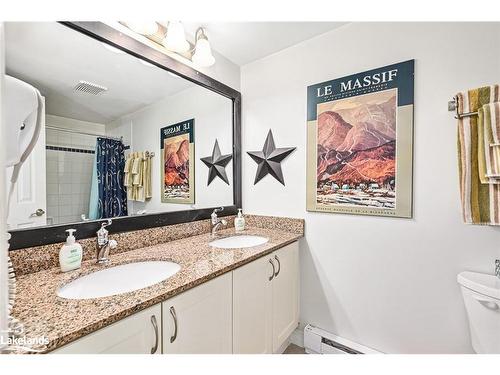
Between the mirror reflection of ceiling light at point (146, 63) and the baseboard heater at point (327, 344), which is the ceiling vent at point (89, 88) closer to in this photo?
the mirror reflection of ceiling light at point (146, 63)

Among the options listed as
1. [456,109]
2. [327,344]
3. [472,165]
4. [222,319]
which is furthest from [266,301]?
[456,109]

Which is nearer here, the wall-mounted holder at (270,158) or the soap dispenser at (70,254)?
the soap dispenser at (70,254)

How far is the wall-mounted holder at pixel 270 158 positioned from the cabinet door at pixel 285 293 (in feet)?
1.84

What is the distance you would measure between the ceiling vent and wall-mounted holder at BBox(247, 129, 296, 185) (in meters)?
1.11

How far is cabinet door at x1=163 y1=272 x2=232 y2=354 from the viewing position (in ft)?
2.57

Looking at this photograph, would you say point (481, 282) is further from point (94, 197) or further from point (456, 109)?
point (94, 197)

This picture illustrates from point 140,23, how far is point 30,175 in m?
0.94

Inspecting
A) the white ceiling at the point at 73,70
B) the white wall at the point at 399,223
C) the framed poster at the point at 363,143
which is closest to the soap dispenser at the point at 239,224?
the white wall at the point at 399,223

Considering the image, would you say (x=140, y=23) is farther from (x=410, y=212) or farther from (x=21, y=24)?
(x=410, y=212)

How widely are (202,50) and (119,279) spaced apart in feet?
4.60

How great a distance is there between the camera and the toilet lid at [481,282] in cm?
94

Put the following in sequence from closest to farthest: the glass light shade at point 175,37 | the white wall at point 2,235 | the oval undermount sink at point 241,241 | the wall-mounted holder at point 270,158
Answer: the white wall at point 2,235 < the glass light shade at point 175,37 < the oval undermount sink at point 241,241 < the wall-mounted holder at point 270,158

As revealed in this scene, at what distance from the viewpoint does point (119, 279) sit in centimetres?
99

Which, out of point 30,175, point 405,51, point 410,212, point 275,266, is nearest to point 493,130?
point 410,212
